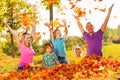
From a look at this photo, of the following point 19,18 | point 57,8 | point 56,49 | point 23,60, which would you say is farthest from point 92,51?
point 19,18

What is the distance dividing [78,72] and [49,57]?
2038 mm

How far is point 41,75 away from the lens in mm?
10859

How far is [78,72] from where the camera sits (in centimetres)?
1083

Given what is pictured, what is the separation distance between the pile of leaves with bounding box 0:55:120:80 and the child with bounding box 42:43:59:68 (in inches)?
25.1

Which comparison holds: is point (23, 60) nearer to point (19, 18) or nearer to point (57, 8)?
point (57, 8)

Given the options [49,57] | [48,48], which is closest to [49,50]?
[48,48]

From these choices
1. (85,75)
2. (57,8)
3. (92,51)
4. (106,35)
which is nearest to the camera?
(85,75)

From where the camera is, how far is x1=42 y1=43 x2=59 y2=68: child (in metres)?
12.5

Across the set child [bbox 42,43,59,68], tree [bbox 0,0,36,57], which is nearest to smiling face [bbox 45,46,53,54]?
child [bbox 42,43,59,68]

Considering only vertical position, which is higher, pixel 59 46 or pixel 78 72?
pixel 59 46

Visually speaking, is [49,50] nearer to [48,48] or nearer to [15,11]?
[48,48]

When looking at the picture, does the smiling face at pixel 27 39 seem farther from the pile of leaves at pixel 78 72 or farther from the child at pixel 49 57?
the pile of leaves at pixel 78 72

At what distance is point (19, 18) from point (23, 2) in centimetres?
221

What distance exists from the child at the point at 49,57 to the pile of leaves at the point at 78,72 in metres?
0.64
